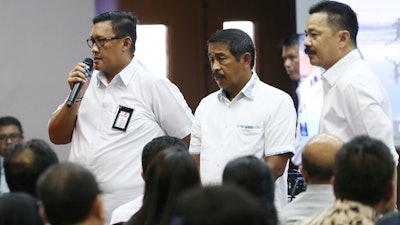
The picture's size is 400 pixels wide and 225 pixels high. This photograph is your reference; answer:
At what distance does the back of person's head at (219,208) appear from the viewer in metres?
1.79

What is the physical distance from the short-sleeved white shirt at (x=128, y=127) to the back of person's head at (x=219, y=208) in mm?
2410

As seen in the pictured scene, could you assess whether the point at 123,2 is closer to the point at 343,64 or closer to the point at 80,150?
the point at 80,150

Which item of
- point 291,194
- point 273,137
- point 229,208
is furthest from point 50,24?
point 229,208

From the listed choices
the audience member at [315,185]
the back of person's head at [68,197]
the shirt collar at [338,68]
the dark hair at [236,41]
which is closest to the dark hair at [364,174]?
the audience member at [315,185]

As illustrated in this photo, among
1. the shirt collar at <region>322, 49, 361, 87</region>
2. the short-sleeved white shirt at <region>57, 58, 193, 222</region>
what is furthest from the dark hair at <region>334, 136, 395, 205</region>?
the short-sleeved white shirt at <region>57, 58, 193, 222</region>

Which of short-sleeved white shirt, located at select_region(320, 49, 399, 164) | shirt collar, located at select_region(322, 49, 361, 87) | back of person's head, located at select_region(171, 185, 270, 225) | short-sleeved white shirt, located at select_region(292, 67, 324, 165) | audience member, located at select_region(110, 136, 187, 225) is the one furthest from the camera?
short-sleeved white shirt, located at select_region(292, 67, 324, 165)

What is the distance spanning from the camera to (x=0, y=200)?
2447mm

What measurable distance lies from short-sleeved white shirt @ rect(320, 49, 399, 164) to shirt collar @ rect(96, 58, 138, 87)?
3.13 ft

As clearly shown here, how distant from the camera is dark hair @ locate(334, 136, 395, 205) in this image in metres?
2.62

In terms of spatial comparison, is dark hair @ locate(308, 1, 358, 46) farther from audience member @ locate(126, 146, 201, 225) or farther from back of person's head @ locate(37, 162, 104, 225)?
back of person's head @ locate(37, 162, 104, 225)

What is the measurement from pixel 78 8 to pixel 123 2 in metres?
0.91

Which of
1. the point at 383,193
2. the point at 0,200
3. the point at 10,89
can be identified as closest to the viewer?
the point at 0,200

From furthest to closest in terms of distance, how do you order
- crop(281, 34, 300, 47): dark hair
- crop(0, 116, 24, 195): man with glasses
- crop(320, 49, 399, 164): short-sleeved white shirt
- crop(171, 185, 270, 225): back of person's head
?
crop(281, 34, 300, 47): dark hair, crop(0, 116, 24, 195): man with glasses, crop(320, 49, 399, 164): short-sleeved white shirt, crop(171, 185, 270, 225): back of person's head

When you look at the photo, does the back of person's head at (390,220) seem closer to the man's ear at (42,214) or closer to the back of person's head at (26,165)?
the man's ear at (42,214)
